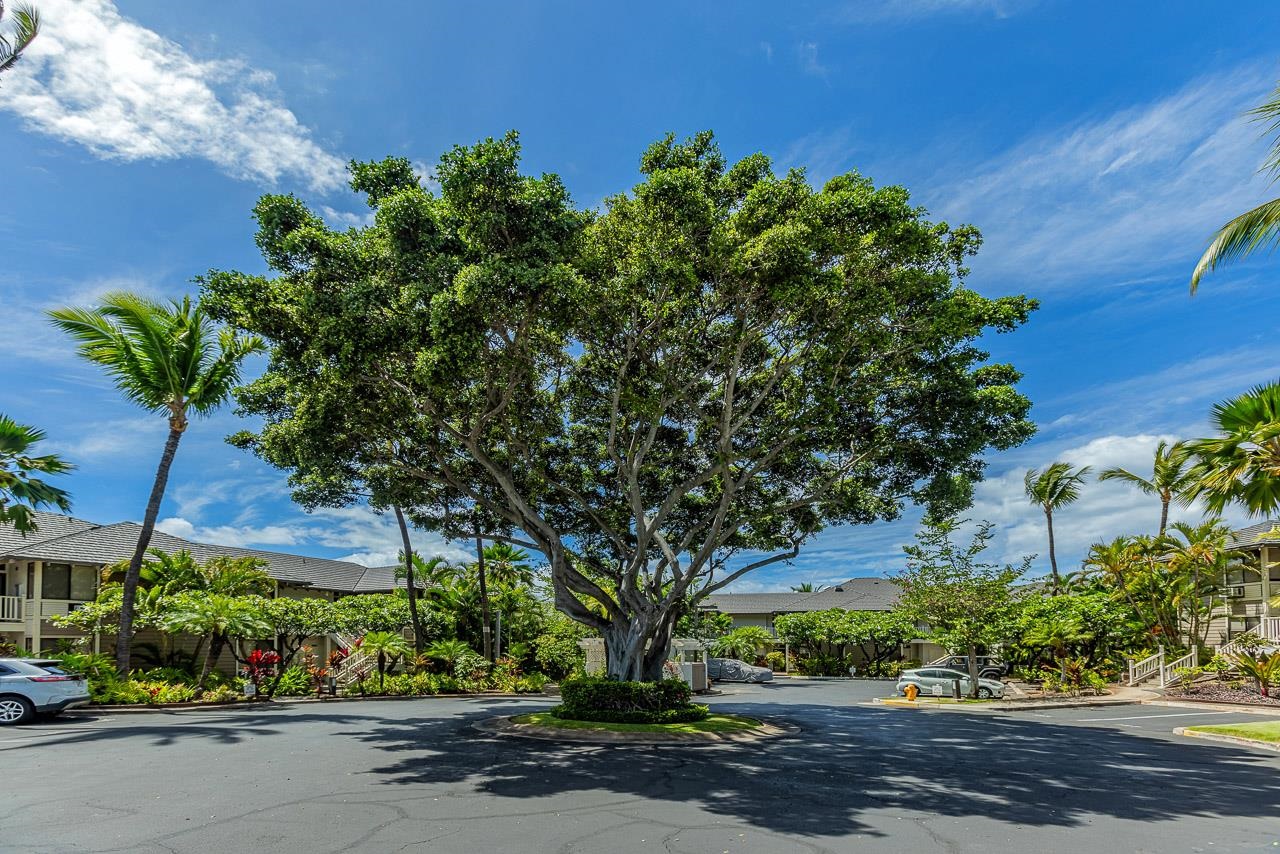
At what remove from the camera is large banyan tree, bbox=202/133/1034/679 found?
14.3 metres

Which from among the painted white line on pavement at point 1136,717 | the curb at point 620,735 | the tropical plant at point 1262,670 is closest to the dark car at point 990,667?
the tropical plant at point 1262,670

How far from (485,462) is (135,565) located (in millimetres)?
12997

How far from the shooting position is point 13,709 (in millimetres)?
18859

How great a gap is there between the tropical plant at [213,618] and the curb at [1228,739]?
84.8 feet

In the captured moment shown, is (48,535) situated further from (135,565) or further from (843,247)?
(843,247)

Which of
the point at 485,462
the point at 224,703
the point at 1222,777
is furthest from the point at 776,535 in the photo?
the point at 224,703

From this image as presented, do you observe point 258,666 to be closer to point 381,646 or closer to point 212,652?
point 212,652

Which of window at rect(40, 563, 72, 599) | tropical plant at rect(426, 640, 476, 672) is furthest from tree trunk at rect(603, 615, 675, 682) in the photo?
window at rect(40, 563, 72, 599)

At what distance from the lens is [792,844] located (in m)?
8.81

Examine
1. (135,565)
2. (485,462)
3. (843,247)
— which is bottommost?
(135,565)

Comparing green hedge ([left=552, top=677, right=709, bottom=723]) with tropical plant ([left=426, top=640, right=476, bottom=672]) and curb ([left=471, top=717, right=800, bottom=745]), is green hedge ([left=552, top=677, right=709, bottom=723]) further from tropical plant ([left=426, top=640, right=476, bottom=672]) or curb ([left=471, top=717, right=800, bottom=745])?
tropical plant ([left=426, top=640, right=476, bottom=672])

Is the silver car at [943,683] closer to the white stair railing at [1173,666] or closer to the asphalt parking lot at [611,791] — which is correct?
the white stair railing at [1173,666]

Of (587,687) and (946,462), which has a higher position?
(946,462)

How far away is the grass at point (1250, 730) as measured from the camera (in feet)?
58.1
